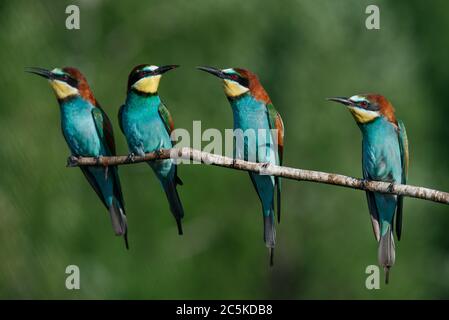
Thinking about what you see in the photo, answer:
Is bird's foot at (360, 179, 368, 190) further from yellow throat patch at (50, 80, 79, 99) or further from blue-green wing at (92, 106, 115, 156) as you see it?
yellow throat patch at (50, 80, 79, 99)

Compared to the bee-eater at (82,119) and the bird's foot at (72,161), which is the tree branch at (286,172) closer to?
the bird's foot at (72,161)

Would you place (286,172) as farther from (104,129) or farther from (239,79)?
(104,129)

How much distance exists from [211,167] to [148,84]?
752cm

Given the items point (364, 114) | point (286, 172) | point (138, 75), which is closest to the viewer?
point (286, 172)

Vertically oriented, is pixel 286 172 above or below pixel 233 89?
below

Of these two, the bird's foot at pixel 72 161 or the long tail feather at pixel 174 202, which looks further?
the bird's foot at pixel 72 161

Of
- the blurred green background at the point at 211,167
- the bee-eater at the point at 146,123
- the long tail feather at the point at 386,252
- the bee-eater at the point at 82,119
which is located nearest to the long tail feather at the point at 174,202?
the bee-eater at the point at 146,123

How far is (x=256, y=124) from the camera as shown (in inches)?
223

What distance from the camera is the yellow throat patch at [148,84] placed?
5.34m

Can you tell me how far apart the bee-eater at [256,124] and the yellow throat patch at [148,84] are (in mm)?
353

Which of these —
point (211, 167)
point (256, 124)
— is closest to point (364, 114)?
point (256, 124)

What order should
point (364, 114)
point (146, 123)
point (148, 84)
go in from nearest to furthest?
point (148, 84) < point (364, 114) < point (146, 123)

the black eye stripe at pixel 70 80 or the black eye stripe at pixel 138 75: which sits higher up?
the black eye stripe at pixel 138 75

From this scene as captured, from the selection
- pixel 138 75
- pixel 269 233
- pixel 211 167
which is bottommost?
pixel 211 167
